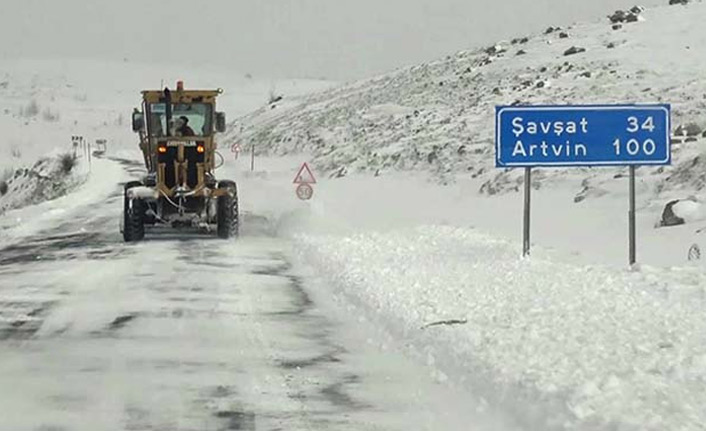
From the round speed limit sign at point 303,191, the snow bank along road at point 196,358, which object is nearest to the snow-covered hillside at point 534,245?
the snow bank along road at point 196,358

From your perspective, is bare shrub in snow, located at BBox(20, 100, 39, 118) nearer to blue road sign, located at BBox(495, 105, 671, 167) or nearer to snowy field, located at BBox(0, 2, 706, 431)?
snowy field, located at BBox(0, 2, 706, 431)

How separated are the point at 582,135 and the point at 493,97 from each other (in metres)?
33.0

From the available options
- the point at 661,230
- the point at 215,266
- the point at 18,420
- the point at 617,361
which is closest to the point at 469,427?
the point at 617,361

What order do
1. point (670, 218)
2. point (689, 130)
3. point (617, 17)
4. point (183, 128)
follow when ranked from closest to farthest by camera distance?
1. point (670, 218)
2. point (183, 128)
3. point (689, 130)
4. point (617, 17)

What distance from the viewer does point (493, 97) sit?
48.1 metres

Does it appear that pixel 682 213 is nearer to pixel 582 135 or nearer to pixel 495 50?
pixel 582 135

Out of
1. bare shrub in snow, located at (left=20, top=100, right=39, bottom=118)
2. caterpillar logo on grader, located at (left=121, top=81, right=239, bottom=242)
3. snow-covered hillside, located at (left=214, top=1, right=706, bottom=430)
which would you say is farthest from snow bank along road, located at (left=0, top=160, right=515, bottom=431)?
bare shrub in snow, located at (left=20, top=100, right=39, bottom=118)

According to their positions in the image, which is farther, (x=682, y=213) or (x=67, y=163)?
(x=67, y=163)

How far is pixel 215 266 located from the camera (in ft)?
57.6

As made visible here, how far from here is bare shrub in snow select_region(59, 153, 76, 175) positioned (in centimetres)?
5619

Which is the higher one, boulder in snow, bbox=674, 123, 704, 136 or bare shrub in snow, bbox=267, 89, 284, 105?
bare shrub in snow, bbox=267, 89, 284, 105

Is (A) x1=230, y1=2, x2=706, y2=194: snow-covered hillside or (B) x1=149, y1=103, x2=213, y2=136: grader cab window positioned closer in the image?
(B) x1=149, y1=103, x2=213, y2=136: grader cab window

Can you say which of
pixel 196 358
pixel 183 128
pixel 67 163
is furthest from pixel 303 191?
pixel 67 163

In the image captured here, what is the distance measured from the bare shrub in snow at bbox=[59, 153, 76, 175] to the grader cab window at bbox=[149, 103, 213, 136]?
3408cm
